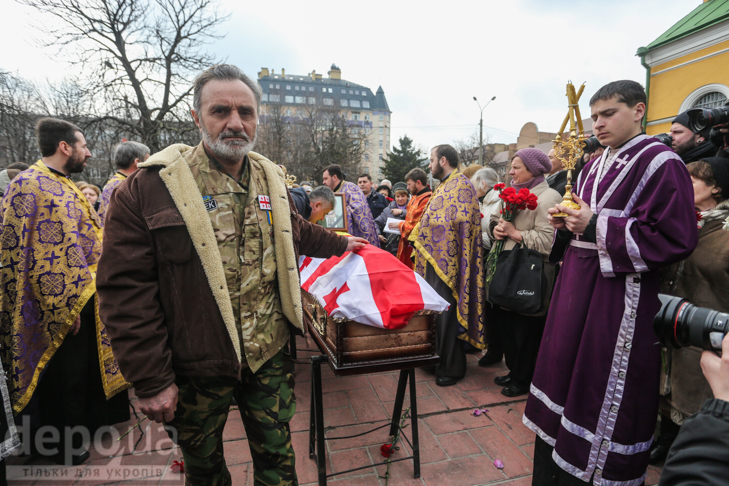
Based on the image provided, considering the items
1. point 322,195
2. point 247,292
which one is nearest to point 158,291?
point 247,292

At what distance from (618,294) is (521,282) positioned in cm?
133

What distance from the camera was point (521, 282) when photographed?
129 inches

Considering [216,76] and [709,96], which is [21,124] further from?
[709,96]

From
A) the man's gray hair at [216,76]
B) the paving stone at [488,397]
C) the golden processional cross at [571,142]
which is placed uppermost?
the man's gray hair at [216,76]

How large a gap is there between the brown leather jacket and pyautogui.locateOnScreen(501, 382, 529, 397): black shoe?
9.17 ft

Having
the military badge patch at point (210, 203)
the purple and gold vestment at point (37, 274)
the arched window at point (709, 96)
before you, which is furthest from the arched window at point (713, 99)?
the purple and gold vestment at point (37, 274)

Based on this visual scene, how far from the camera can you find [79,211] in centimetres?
285

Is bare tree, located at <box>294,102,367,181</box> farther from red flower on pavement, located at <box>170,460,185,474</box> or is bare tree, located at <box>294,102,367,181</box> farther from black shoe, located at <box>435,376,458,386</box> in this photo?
red flower on pavement, located at <box>170,460,185,474</box>

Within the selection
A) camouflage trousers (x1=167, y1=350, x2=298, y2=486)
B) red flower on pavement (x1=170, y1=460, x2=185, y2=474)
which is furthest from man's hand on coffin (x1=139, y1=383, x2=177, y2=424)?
red flower on pavement (x1=170, y1=460, x2=185, y2=474)

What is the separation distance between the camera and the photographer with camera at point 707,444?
0.79m

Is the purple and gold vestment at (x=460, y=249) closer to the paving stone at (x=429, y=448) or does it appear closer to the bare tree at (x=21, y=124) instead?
the paving stone at (x=429, y=448)

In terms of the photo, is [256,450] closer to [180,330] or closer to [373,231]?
[180,330]

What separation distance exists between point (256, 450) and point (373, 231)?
3.61 m

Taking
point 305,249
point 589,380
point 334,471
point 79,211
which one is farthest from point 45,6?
point 589,380
